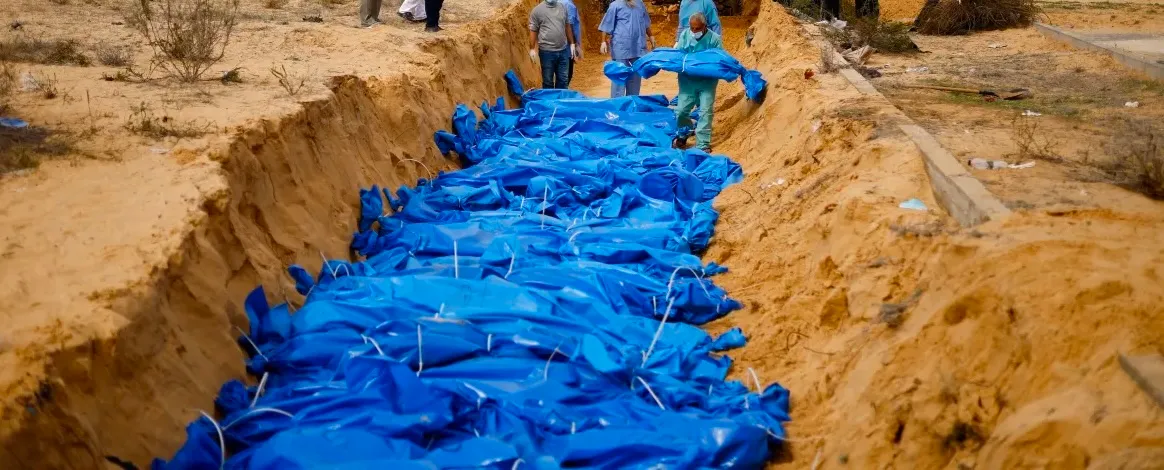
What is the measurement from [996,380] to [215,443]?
343cm

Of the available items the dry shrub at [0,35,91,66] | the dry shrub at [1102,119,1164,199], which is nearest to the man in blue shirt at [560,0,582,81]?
the dry shrub at [0,35,91,66]

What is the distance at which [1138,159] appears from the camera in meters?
5.55

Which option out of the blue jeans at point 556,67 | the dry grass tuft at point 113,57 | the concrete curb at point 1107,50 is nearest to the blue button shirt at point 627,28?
the blue jeans at point 556,67

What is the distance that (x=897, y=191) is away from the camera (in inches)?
242

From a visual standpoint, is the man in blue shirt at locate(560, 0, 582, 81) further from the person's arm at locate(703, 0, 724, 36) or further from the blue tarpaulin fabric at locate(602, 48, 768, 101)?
the blue tarpaulin fabric at locate(602, 48, 768, 101)

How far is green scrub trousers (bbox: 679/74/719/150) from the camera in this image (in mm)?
10562

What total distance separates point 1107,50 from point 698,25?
4.60 metres

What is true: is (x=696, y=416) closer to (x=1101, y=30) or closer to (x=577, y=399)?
(x=577, y=399)

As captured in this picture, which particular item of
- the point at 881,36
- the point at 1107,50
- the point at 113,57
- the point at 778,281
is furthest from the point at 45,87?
the point at 1107,50

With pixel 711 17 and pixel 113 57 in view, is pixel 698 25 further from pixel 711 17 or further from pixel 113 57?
pixel 113 57

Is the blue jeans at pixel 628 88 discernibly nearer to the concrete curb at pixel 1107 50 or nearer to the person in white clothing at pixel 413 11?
the person in white clothing at pixel 413 11

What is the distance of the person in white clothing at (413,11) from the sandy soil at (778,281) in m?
5.34

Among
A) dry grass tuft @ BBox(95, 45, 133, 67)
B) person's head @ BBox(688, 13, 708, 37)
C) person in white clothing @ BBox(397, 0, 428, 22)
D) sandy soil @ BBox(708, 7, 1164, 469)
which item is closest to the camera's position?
sandy soil @ BBox(708, 7, 1164, 469)

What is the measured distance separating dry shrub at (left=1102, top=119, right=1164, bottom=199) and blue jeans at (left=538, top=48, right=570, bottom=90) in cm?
733
